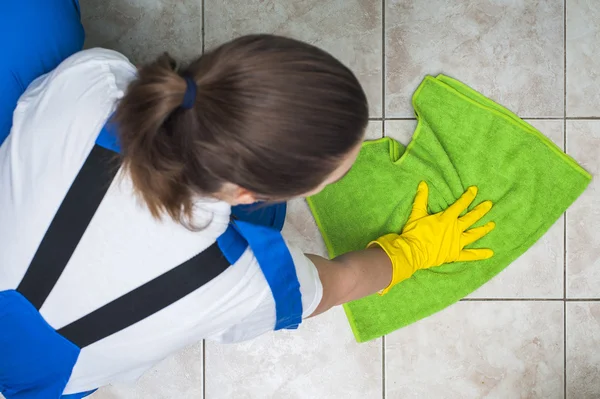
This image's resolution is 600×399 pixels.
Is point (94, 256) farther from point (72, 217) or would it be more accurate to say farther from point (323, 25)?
point (323, 25)

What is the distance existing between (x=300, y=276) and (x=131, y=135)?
363 mm

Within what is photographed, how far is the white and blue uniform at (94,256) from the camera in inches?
26.2

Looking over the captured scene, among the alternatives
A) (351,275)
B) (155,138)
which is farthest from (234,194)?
(351,275)

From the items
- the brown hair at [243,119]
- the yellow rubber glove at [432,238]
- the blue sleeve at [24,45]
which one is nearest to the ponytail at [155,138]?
the brown hair at [243,119]

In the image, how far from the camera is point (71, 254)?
2.23 feet

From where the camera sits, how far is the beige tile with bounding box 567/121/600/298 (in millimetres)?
1212

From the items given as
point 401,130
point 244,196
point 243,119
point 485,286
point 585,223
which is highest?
point 243,119

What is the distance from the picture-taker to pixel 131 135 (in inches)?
23.2

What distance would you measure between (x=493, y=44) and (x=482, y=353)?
2.20 feet

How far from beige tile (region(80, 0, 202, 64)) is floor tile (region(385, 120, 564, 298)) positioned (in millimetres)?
474

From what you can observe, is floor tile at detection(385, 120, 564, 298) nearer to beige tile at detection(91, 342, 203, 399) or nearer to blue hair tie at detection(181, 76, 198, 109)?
beige tile at detection(91, 342, 203, 399)

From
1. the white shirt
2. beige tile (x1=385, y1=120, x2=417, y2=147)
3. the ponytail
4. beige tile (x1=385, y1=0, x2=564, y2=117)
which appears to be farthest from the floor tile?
the ponytail

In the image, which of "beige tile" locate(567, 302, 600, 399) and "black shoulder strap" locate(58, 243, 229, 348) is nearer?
"black shoulder strap" locate(58, 243, 229, 348)

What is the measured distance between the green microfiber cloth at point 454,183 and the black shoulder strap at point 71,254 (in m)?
0.56
